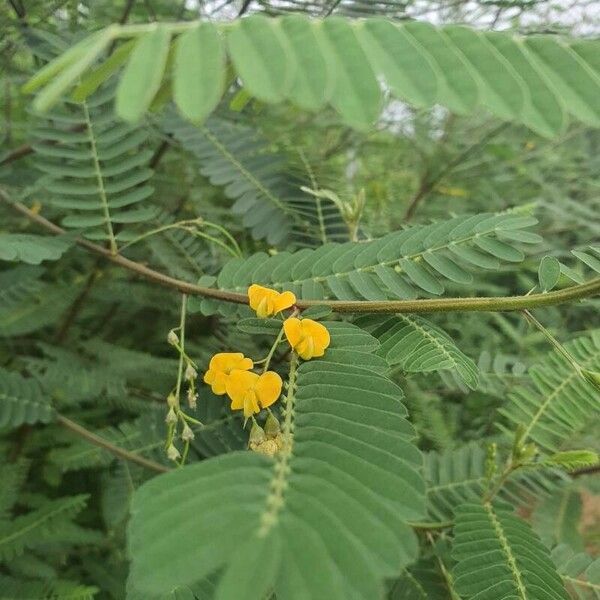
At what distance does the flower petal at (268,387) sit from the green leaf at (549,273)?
0.27 m

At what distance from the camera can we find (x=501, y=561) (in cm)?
65

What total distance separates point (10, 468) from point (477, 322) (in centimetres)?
95

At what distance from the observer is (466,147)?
5.26ft

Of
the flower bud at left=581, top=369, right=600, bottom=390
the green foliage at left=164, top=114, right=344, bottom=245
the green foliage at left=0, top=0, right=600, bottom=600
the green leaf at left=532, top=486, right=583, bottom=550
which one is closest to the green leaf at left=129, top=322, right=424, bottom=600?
the green foliage at left=0, top=0, right=600, bottom=600

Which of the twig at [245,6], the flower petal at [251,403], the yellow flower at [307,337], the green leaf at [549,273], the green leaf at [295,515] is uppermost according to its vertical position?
the twig at [245,6]

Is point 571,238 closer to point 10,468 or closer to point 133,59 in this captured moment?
point 10,468

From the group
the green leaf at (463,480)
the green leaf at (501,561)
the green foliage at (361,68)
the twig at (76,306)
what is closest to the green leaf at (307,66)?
the green foliage at (361,68)

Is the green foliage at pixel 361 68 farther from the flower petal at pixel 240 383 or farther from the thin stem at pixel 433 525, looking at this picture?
the thin stem at pixel 433 525

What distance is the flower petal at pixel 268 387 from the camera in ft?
1.89

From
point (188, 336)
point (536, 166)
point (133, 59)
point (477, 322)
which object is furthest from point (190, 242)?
point (536, 166)

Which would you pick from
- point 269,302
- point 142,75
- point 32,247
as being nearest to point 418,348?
point 269,302

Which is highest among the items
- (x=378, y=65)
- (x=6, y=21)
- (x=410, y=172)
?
(x=378, y=65)

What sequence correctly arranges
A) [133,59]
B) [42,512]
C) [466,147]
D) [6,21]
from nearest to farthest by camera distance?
[133,59] < [42,512] < [6,21] < [466,147]

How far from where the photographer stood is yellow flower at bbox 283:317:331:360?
0.59 metres
